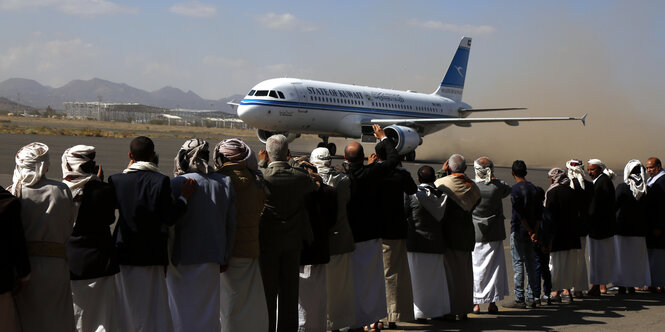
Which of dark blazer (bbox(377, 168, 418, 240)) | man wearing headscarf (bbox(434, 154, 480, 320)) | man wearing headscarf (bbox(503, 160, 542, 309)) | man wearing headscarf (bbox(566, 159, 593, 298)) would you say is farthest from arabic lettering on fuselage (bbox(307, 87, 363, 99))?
dark blazer (bbox(377, 168, 418, 240))

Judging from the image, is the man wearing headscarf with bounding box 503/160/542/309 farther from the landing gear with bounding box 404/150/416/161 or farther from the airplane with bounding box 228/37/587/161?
the landing gear with bounding box 404/150/416/161

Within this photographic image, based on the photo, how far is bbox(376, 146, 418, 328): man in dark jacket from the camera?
7.68 metres

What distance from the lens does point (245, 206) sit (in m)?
6.41

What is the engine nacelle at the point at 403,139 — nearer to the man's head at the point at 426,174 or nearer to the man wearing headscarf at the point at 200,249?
the man's head at the point at 426,174

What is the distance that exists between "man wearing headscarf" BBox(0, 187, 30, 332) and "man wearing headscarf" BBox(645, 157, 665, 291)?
8.17 meters

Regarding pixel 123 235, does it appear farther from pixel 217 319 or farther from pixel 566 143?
pixel 566 143

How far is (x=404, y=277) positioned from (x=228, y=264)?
2.12 m

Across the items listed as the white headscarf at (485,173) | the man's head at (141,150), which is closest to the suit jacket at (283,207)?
the man's head at (141,150)

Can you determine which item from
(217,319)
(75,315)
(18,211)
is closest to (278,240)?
(217,319)

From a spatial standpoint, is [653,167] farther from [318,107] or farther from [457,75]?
[457,75]

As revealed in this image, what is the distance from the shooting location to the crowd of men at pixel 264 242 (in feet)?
17.6

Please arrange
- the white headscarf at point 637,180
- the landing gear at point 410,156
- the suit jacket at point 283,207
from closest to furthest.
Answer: the suit jacket at point 283,207 → the white headscarf at point 637,180 → the landing gear at point 410,156

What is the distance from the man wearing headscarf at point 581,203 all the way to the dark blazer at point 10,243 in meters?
6.66

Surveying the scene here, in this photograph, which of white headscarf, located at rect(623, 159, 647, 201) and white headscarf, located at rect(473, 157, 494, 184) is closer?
white headscarf, located at rect(473, 157, 494, 184)
